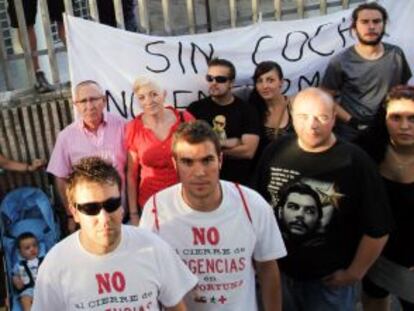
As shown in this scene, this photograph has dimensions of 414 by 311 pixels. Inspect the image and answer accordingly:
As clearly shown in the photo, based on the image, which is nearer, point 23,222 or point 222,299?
point 222,299

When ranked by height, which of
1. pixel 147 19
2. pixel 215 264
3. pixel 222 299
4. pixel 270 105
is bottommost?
pixel 222 299

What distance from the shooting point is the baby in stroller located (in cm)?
461

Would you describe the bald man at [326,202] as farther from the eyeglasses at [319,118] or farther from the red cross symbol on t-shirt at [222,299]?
the red cross symbol on t-shirt at [222,299]

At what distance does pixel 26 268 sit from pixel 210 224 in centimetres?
245

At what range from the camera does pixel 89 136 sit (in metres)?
4.47

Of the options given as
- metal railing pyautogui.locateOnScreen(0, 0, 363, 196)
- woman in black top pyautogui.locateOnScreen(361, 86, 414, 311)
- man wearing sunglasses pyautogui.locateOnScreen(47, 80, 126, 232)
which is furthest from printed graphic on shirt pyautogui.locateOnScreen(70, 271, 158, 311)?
metal railing pyautogui.locateOnScreen(0, 0, 363, 196)

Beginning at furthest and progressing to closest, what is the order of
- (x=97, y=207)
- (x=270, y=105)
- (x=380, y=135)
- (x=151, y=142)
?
(x=270, y=105), (x=151, y=142), (x=380, y=135), (x=97, y=207)

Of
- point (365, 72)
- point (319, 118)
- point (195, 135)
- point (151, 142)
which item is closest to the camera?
point (195, 135)

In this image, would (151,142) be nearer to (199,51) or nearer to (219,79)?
(219,79)

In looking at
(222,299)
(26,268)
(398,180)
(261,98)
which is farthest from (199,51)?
(222,299)

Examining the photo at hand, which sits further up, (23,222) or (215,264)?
(215,264)

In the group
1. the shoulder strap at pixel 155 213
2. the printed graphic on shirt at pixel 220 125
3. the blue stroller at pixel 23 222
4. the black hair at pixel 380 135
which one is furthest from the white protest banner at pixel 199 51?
the shoulder strap at pixel 155 213

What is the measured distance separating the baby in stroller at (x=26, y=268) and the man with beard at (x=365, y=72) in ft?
8.57

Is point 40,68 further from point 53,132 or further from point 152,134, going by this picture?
point 152,134
